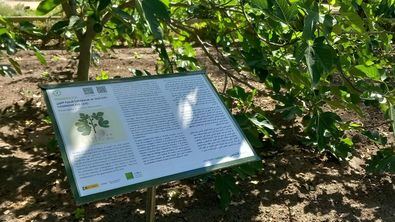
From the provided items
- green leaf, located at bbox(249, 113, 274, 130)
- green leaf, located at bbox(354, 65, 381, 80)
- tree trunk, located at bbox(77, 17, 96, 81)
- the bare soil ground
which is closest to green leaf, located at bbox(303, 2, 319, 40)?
green leaf, located at bbox(354, 65, 381, 80)

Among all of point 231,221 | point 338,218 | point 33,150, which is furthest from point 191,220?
point 33,150

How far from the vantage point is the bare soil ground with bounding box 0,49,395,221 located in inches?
104

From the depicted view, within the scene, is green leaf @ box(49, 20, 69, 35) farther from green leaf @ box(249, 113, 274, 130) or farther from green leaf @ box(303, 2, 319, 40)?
green leaf @ box(303, 2, 319, 40)

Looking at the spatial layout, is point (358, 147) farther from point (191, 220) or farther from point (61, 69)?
point (61, 69)

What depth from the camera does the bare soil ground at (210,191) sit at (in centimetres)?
264

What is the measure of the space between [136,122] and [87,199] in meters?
0.38

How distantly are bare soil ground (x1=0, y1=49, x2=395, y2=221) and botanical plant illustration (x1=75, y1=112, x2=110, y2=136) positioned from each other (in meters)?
1.02

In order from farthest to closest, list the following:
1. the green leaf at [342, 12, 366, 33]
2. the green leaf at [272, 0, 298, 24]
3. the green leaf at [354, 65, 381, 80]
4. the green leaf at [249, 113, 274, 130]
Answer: the green leaf at [249, 113, 274, 130] < the green leaf at [354, 65, 381, 80] < the green leaf at [342, 12, 366, 33] < the green leaf at [272, 0, 298, 24]

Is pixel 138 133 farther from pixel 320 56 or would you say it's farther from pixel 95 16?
pixel 320 56

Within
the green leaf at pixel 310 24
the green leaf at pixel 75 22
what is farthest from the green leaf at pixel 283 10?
the green leaf at pixel 75 22

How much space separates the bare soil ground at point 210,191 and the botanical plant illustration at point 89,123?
102 cm

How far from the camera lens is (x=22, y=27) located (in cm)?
218

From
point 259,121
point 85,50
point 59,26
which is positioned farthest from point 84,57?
point 259,121

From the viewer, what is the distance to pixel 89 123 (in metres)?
1.64
